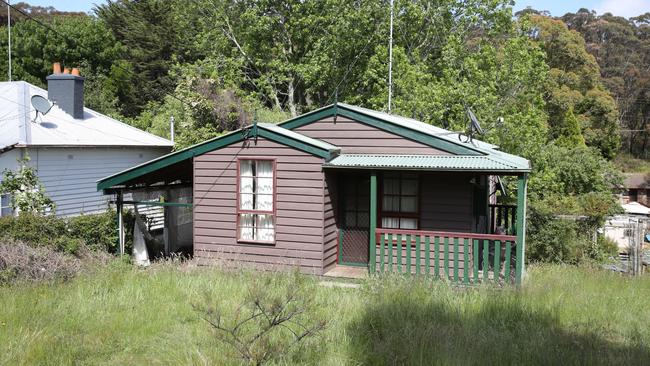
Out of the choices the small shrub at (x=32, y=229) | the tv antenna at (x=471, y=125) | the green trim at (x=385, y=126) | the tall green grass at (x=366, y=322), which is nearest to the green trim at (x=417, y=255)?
the tall green grass at (x=366, y=322)

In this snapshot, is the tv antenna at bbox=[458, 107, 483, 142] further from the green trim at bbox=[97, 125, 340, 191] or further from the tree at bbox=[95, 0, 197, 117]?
the tree at bbox=[95, 0, 197, 117]

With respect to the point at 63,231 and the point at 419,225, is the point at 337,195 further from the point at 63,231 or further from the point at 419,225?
the point at 63,231

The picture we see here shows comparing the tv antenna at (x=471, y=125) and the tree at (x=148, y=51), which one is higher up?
the tree at (x=148, y=51)

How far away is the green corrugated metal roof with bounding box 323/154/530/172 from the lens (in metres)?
10.8

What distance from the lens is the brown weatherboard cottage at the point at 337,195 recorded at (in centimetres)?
1173

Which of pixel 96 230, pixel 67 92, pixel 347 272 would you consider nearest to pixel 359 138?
pixel 347 272

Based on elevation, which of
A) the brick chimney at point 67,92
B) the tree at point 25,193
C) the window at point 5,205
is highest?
the brick chimney at point 67,92

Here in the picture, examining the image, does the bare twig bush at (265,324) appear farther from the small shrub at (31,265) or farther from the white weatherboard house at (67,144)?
the white weatherboard house at (67,144)

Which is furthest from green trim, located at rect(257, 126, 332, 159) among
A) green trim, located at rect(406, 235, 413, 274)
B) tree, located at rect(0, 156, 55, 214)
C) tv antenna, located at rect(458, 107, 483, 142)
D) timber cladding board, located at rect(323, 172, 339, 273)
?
tree, located at rect(0, 156, 55, 214)

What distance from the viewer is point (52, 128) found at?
736 inches

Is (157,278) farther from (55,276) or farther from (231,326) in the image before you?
(231,326)

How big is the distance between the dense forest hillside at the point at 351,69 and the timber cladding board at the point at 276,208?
20.9ft

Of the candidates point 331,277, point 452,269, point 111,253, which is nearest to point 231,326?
point 331,277

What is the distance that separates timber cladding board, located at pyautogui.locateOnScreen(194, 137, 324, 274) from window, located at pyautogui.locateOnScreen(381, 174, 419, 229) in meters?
1.53
